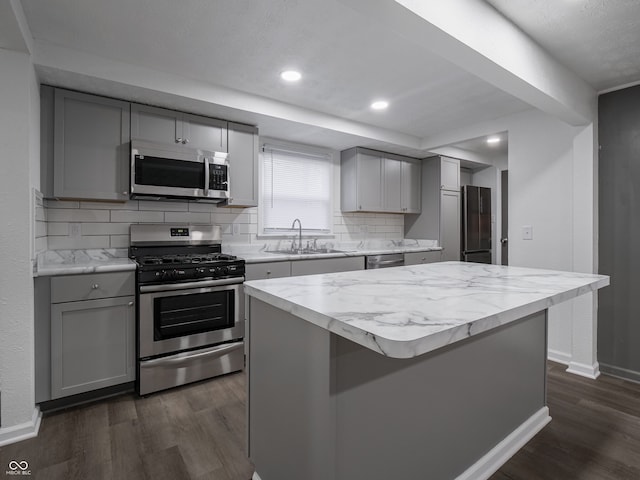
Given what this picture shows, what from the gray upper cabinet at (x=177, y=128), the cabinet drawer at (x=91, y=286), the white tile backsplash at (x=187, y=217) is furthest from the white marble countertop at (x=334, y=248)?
the gray upper cabinet at (x=177, y=128)

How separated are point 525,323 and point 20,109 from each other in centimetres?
306

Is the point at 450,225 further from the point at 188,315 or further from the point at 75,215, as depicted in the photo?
the point at 75,215

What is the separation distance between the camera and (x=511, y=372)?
6.00 feet

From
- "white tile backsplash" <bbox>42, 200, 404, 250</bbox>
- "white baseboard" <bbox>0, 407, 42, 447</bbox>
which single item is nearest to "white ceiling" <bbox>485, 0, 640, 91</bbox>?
"white tile backsplash" <bbox>42, 200, 404, 250</bbox>

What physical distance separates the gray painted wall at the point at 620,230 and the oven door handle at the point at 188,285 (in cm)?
307

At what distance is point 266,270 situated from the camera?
3.15m

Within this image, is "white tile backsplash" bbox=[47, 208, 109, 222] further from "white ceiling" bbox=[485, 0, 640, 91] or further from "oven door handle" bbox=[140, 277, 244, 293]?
"white ceiling" bbox=[485, 0, 640, 91]

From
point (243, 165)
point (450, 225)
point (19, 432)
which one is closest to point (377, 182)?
point (450, 225)

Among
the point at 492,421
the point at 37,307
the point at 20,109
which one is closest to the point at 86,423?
the point at 37,307

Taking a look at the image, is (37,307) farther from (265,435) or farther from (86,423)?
(265,435)

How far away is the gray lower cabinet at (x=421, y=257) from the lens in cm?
437

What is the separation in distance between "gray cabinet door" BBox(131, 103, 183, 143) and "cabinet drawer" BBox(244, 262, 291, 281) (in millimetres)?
1234

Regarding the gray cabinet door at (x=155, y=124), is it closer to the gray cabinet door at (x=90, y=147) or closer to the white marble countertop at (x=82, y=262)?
the gray cabinet door at (x=90, y=147)

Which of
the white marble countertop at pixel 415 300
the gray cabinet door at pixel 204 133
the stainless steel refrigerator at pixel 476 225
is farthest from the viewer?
the stainless steel refrigerator at pixel 476 225
